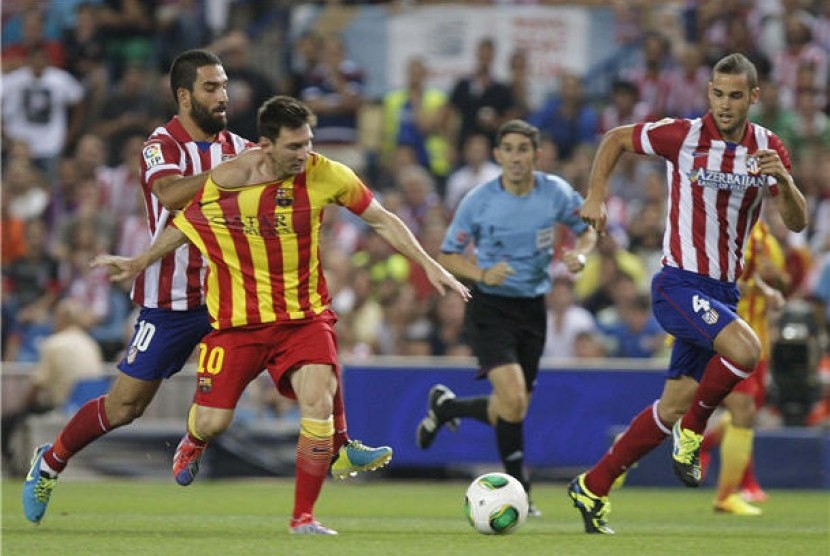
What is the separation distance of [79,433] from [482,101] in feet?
31.6

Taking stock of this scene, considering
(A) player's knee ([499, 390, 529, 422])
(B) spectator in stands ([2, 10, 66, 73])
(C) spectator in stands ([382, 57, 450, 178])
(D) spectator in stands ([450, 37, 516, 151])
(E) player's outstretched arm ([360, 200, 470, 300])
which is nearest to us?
(E) player's outstretched arm ([360, 200, 470, 300])

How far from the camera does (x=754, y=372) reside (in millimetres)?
11609

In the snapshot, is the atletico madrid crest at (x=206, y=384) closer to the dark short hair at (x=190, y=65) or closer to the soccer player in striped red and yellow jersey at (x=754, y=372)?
the dark short hair at (x=190, y=65)

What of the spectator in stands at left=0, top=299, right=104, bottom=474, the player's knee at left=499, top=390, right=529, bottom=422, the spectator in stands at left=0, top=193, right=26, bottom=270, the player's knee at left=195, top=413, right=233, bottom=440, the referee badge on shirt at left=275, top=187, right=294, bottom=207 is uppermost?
the referee badge on shirt at left=275, top=187, right=294, bottom=207

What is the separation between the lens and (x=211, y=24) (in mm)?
20109

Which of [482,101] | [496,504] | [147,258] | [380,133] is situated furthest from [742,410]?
[380,133]

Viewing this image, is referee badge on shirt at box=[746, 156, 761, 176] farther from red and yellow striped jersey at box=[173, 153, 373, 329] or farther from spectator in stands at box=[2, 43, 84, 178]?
spectator in stands at box=[2, 43, 84, 178]

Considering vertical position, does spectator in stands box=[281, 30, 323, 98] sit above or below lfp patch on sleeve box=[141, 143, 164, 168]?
below

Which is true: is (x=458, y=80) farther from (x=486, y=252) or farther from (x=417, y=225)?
(x=486, y=252)

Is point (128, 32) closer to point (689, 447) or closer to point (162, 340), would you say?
point (162, 340)

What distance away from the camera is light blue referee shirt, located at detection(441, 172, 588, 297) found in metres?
11.5

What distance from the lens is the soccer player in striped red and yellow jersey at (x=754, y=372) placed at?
11578mm

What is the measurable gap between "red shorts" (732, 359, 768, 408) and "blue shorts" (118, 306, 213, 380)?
3.90 m

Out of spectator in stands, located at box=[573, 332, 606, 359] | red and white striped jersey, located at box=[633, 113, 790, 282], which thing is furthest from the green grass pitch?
red and white striped jersey, located at box=[633, 113, 790, 282]
